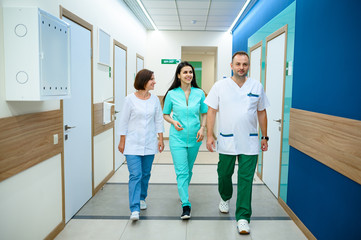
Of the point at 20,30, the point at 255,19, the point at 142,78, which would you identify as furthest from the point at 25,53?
the point at 255,19

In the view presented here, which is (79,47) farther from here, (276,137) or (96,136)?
(276,137)

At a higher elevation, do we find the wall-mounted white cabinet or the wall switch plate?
the wall-mounted white cabinet

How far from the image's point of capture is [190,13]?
594cm

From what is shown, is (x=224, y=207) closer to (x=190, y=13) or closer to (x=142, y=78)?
(x=142, y=78)

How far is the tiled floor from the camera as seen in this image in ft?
8.67

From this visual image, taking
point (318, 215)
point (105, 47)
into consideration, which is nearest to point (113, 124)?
point (105, 47)

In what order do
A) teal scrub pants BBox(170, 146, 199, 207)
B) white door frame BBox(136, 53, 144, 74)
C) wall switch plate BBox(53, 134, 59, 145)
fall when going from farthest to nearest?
white door frame BBox(136, 53, 144, 74) → teal scrub pants BBox(170, 146, 199, 207) → wall switch plate BBox(53, 134, 59, 145)

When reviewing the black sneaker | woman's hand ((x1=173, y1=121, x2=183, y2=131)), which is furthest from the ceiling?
the black sneaker

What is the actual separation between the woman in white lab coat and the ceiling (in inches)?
Result: 109

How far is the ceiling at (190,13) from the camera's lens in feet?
17.3

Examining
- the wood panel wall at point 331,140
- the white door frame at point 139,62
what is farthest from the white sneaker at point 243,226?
the white door frame at point 139,62

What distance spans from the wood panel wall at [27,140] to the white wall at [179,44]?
5.34 m

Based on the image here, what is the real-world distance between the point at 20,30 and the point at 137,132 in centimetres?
133

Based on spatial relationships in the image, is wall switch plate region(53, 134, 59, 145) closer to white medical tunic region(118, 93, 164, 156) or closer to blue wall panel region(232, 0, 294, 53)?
white medical tunic region(118, 93, 164, 156)
